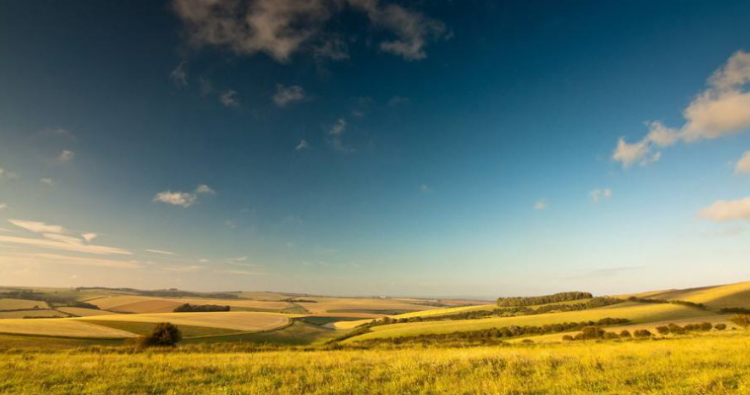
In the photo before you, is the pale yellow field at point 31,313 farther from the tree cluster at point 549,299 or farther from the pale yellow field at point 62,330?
the tree cluster at point 549,299

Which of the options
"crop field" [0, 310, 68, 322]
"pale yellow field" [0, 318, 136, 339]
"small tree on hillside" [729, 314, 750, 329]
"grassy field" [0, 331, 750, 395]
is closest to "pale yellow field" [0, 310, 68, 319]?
"crop field" [0, 310, 68, 322]

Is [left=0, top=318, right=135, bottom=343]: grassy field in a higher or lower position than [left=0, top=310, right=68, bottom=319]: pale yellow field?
higher

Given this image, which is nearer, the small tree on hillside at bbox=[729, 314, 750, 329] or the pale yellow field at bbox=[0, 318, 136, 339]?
the small tree on hillside at bbox=[729, 314, 750, 329]

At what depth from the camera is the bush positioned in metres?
44.9

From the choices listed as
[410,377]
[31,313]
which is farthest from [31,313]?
[410,377]

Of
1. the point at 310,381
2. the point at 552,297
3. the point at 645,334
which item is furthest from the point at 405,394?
the point at 552,297

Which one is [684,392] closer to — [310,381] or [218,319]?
[310,381]

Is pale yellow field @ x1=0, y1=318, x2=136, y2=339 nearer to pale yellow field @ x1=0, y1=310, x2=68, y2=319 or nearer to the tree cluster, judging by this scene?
pale yellow field @ x1=0, y1=310, x2=68, y2=319

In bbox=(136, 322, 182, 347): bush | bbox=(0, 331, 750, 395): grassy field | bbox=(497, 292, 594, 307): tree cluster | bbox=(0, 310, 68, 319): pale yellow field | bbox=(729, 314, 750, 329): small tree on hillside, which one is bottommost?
bbox=(0, 310, 68, 319): pale yellow field

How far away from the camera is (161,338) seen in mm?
46531

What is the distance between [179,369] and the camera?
15.3 meters

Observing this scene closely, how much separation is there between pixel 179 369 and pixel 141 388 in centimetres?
378

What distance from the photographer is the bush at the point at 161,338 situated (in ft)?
147

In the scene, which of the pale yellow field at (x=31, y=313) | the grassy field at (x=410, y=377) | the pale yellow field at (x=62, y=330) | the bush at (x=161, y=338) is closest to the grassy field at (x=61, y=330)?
the pale yellow field at (x=62, y=330)
